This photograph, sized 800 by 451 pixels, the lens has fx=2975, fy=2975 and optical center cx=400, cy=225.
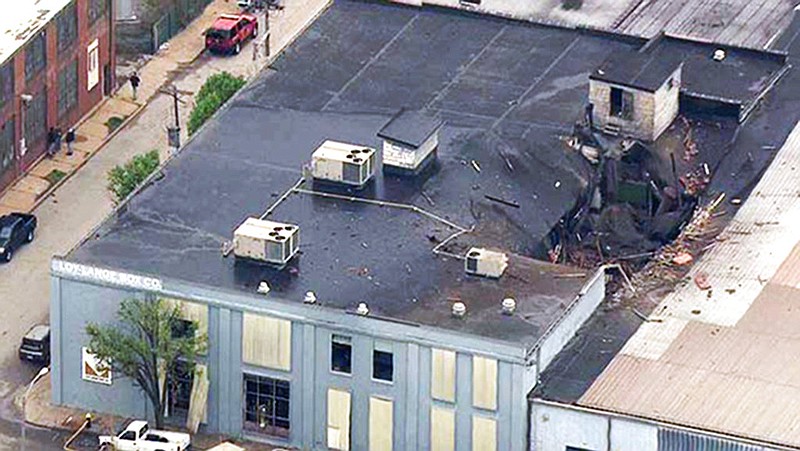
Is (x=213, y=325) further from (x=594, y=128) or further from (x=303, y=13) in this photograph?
(x=303, y=13)

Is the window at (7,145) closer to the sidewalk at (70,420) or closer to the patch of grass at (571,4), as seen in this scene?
the sidewalk at (70,420)

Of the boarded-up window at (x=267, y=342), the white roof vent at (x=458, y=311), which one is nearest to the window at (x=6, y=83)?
the boarded-up window at (x=267, y=342)

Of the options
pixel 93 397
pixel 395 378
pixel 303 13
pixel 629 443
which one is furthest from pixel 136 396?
pixel 303 13

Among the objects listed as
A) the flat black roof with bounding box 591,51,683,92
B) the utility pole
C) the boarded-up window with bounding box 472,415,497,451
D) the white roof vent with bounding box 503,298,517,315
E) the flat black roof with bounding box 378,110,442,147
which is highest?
the flat black roof with bounding box 591,51,683,92

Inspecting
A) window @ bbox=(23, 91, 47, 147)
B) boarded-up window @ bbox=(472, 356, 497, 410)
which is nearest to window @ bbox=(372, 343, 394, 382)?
boarded-up window @ bbox=(472, 356, 497, 410)

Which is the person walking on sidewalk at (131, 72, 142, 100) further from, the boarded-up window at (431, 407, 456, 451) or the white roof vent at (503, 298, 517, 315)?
the boarded-up window at (431, 407, 456, 451)

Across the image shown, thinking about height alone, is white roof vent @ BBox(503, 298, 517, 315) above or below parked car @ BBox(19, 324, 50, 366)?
above

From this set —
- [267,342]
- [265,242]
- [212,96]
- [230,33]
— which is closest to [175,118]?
[212,96]
